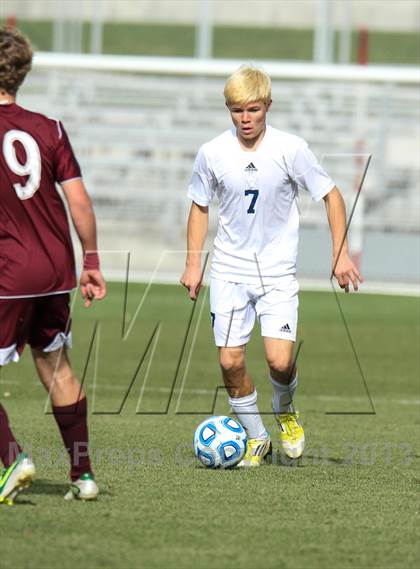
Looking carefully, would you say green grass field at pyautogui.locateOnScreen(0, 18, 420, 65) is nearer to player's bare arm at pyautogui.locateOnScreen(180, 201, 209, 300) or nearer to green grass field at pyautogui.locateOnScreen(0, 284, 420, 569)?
green grass field at pyautogui.locateOnScreen(0, 284, 420, 569)

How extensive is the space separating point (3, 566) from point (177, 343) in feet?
28.3

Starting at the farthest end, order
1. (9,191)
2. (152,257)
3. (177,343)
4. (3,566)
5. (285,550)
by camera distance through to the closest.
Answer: (152,257), (177,343), (9,191), (285,550), (3,566)

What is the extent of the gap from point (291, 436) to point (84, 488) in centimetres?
185

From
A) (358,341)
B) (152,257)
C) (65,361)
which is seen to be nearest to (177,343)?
(358,341)

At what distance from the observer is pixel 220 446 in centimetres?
678

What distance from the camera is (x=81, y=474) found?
556 centimetres

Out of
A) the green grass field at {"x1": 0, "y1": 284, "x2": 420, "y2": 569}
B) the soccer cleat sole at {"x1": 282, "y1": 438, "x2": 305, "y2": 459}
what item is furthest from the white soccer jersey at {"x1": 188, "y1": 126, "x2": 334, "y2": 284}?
the green grass field at {"x1": 0, "y1": 284, "x2": 420, "y2": 569}

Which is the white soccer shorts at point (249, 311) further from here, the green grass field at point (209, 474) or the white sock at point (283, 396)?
the green grass field at point (209, 474)

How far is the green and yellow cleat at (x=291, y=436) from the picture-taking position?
712 cm

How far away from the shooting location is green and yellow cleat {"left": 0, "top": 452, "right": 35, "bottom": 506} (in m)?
5.31

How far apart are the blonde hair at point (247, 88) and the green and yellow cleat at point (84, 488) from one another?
2.16 meters

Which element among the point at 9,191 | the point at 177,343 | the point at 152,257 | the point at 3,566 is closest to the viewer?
the point at 3,566

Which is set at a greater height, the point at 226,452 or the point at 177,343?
the point at 226,452

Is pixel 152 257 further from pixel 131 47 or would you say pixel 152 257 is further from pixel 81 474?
pixel 131 47
